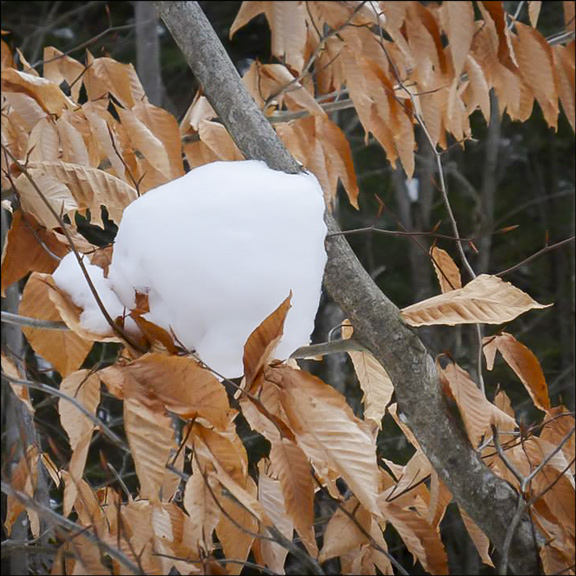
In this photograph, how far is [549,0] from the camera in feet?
14.0

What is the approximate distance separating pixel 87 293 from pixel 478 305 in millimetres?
327

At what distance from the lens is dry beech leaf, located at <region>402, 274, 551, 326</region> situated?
0.63m

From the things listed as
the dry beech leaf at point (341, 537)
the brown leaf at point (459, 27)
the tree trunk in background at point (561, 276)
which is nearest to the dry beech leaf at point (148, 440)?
the dry beech leaf at point (341, 537)

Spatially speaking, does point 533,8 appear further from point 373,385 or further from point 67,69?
point 67,69

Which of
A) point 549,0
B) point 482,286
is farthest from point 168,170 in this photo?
point 549,0

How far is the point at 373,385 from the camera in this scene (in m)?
0.81

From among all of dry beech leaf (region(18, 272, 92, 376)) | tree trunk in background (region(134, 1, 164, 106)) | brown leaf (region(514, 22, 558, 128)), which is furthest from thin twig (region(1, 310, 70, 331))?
tree trunk in background (region(134, 1, 164, 106))

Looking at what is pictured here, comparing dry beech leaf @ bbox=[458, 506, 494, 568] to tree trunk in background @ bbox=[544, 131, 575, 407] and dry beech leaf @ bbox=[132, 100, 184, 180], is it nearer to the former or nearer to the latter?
dry beech leaf @ bbox=[132, 100, 184, 180]

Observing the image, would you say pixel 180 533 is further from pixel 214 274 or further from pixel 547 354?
pixel 547 354

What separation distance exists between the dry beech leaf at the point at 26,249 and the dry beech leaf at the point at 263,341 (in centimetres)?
19

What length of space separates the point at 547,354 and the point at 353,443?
3618 mm

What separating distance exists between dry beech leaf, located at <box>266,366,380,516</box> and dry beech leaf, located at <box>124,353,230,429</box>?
2.6 inches

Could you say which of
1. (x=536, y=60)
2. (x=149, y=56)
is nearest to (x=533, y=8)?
(x=536, y=60)

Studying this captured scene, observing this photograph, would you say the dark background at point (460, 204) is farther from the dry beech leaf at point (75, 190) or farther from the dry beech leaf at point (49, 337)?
the dry beech leaf at point (49, 337)
